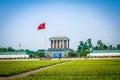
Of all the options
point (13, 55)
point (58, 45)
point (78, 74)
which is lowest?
point (78, 74)

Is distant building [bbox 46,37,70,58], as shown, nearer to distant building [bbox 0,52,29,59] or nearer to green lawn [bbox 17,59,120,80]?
distant building [bbox 0,52,29,59]

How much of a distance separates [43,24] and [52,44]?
10268cm

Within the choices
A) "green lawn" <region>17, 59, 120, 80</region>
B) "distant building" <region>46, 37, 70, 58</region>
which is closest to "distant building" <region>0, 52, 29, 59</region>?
"distant building" <region>46, 37, 70, 58</region>

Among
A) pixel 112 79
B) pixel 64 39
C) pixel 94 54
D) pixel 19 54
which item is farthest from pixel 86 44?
pixel 112 79

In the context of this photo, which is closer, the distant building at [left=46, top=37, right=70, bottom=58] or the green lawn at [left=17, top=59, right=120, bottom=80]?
the green lawn at [left=17, top=59, right=120, bottom=80]

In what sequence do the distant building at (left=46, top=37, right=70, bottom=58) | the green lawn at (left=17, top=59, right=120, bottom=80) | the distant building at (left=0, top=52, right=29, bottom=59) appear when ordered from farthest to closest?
the distant building at (left=46, top=37, right=70, bottom=58), the distant building at (left=0, top=52, right=29, bottom=59), the green lawn at (left=17, top=59, right=120, bottom=80)

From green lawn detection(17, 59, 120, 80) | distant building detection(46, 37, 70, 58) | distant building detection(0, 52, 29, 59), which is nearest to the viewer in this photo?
green lawn detection(17, 59, 120, 80)

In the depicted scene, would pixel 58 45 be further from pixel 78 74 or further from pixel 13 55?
pixel 78 74

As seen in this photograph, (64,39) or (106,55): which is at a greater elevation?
(64,39)

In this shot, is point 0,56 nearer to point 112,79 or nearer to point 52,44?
point 52,44

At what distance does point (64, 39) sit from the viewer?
521ft

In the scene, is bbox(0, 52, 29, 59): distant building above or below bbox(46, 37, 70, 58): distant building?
below

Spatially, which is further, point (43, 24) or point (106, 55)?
point (106, 55)

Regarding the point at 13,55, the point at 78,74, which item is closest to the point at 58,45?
the point at 13,55
